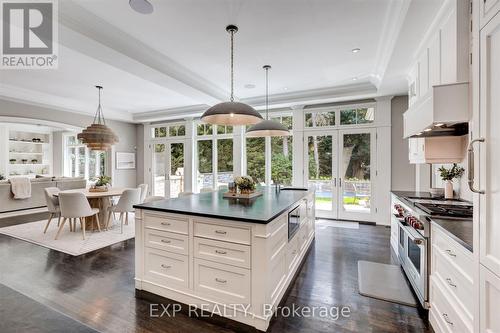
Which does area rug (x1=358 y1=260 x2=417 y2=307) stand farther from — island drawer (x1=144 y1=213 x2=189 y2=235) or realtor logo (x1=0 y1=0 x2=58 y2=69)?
realtor logo (x1=0 y1=0 x2=58 y2=69)

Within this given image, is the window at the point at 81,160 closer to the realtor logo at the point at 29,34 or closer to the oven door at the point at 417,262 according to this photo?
the realtor logo at the point at 29,34

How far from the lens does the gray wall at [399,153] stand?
5.22 m

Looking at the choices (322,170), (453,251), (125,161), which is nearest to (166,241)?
(453,251)

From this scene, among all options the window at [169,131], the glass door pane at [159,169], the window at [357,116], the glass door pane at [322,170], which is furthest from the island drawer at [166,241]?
the glass door pane at [159,169]

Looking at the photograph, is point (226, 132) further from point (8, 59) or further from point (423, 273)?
point (423, 273)

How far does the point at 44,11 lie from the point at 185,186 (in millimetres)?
5798

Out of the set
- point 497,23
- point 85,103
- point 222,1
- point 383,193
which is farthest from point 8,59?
point 383,193

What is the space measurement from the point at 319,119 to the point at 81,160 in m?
9.74

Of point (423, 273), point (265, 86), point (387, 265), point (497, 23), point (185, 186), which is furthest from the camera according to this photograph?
point (185, 186)

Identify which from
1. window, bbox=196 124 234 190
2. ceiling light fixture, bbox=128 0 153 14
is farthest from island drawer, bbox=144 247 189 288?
window, bbox=196 124 234 190

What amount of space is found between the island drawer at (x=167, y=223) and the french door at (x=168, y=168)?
18.6 ft

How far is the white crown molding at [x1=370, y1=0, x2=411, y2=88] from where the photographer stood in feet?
8.38

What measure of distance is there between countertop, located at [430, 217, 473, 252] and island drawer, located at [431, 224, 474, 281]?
0.04m

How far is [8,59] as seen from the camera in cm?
396
